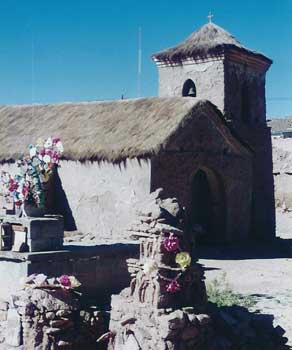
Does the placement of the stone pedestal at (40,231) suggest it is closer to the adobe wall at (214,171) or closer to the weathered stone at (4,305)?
the weathered stone at (4,305)

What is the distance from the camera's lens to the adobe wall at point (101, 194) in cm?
1723

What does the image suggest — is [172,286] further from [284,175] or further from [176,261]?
[284,175]

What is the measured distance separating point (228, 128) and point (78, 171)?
4610mm

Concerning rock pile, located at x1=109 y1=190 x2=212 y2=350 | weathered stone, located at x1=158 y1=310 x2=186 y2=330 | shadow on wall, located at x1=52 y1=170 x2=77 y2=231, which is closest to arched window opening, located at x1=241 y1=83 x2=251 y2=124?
shadow on wall, located at x1=52 y1=170 x2=77 y2=231

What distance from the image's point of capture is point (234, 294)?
12.7 metres

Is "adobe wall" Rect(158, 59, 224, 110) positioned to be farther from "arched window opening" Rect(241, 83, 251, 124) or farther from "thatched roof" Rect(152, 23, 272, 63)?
"arched window opening" Rect(241, 83, 251, 124)

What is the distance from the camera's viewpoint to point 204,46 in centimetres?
2131

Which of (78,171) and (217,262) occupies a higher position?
(78,171)

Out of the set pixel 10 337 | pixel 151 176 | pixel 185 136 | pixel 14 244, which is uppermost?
pixel 185 136

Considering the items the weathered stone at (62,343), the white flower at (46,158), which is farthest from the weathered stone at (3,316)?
the white flower at (46,158)

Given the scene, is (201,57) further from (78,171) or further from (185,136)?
(78,171)

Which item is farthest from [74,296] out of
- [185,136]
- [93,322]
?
[185,136]

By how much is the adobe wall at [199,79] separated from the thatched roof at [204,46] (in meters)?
0.31

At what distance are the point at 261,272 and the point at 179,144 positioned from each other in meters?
4.25
